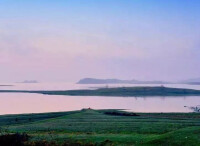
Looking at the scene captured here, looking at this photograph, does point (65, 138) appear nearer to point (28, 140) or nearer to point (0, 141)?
point (28, 140)

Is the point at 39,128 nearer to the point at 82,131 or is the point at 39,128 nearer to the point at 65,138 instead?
the point at 82,131

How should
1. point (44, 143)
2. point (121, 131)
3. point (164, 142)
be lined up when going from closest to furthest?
A: point (164, 142) → point (44, 143) → point (121, 131)

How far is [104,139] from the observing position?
102 feet

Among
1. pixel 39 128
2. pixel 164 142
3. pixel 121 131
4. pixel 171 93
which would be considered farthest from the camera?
pixel 171 93

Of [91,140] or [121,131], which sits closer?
[91,140]

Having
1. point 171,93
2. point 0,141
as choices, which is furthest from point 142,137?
point 171,93

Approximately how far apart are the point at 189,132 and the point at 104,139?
792 centimetres

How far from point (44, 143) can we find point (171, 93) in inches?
5077

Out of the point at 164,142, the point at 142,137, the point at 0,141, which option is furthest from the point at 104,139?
the point at 0,141

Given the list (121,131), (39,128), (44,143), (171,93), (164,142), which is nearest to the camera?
(164,142)

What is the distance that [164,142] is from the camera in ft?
92.7

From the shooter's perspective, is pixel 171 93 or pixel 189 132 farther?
pixel 171 93

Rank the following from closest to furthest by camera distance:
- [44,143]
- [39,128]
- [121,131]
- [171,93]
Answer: [44,143] < [121,131] < [39,128] < [171,93]

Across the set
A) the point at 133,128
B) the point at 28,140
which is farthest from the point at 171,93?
the point at 28,140
